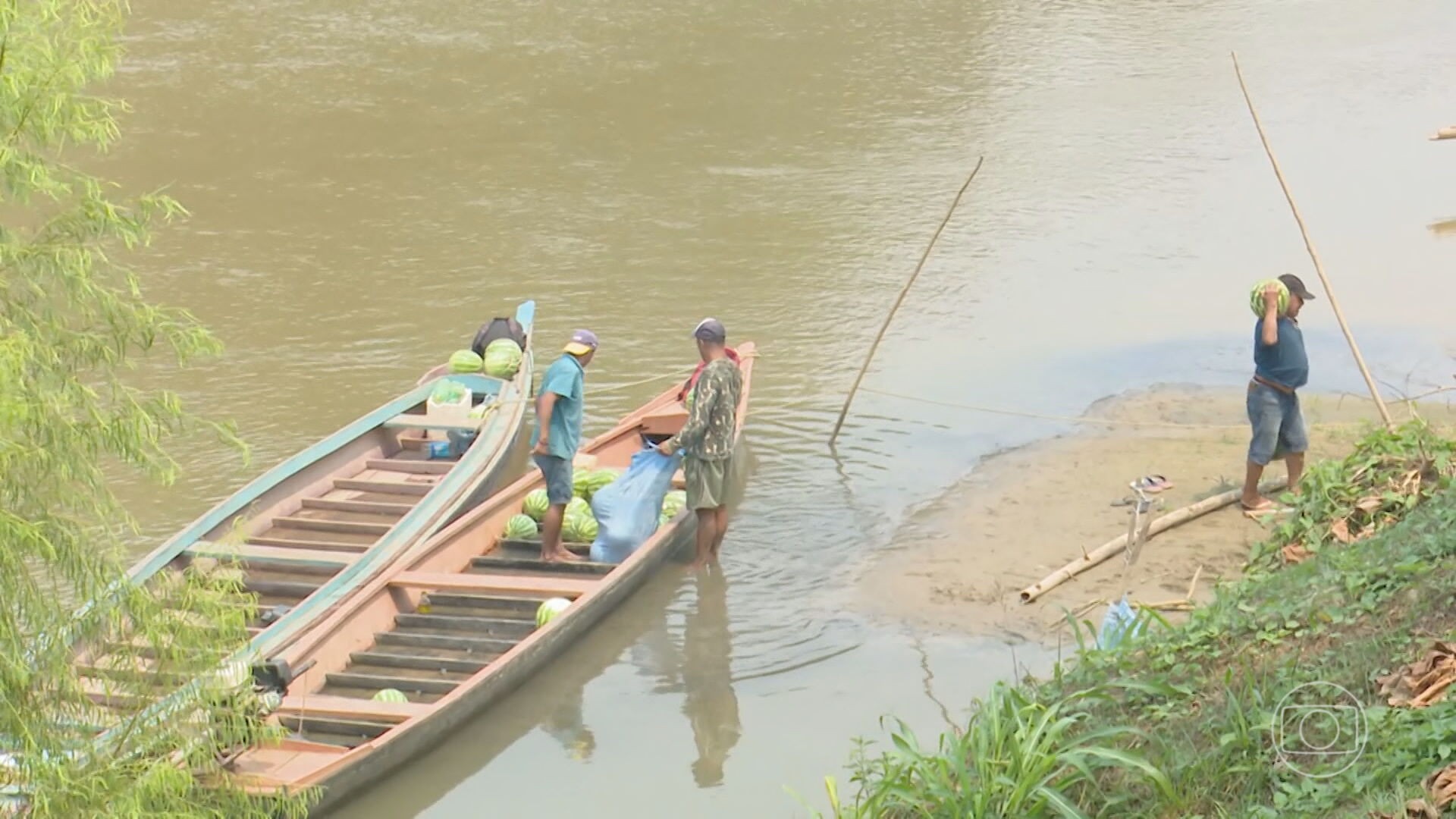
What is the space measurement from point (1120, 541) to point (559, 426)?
3650mm

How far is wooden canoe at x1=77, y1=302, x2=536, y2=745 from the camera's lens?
10.1 m

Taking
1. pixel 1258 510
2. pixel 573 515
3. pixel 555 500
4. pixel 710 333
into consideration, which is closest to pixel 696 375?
pixel 710 333

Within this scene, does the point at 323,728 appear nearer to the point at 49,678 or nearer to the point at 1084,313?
the point at 49,678

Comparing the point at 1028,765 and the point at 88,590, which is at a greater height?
the point at 88,590

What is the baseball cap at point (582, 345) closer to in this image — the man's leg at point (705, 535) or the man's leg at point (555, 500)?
the man's leg at point (555, 500)

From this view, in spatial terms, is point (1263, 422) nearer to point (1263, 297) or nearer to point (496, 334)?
point (1263, 297)

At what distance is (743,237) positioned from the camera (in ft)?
59.9

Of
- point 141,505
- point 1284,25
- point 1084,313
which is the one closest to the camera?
point 141,505

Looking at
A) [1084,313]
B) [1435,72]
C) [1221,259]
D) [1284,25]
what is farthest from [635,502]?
[1284,25]

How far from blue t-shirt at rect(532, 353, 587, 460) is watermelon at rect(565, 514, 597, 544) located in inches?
28.7

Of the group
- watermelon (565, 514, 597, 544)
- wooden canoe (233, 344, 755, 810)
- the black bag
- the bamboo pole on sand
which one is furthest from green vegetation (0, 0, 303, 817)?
the black bag

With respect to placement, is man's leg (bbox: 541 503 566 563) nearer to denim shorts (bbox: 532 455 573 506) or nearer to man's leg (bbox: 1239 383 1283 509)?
denim shorts (bbox: 532 455 573 506)

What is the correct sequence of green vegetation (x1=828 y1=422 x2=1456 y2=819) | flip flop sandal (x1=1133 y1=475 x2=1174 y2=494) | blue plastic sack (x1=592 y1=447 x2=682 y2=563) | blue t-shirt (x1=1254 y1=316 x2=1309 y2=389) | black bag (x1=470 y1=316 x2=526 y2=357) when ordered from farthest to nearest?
black bag (x1=470 y1=316 x2=526 y2=357) → flip flop sandal (x1=1133 y1=475 x2=1174 y2=494) → blue plastic sack (x1=592 y1=447 x2=682 y2=563) → blue t-shirt (x1=1254 y1=316 x2=1309 y2=389) → green vegetation (x1=828 y1=422 x2=1456 y2=819)

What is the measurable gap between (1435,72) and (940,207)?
362 inches
